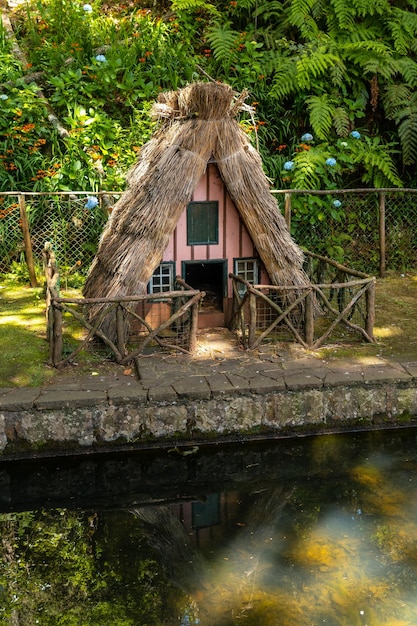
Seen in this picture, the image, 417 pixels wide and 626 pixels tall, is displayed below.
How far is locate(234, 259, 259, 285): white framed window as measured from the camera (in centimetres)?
933

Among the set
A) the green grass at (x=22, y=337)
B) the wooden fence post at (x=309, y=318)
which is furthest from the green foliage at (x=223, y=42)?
the wooden fence post at (x=309, y=318)

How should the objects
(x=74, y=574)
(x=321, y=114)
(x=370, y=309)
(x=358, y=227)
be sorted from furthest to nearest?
(x=358, y=227), (x=321, y=114), (x=370, y=309), (x=74, y=574)

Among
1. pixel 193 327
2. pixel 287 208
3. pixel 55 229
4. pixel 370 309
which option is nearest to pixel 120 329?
pixel 193 327

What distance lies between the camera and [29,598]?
→ 5.56 metres

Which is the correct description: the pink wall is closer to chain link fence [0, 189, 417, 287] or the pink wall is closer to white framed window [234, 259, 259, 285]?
white framed window [234, 259, 259, 285]

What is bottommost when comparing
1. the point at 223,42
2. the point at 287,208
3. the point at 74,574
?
the point at 74,574

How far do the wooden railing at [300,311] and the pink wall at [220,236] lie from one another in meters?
0.34

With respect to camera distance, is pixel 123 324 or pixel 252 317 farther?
pixel 252 317

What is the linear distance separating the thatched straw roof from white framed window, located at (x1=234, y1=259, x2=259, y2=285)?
41 centimetres

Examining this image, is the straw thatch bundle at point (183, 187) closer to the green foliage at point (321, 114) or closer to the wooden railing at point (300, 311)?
the wooden railing at point (300, 311)

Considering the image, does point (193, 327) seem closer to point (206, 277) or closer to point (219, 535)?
point (219, 535)

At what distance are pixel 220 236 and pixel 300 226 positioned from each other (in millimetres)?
3783

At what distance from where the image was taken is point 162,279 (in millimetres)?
9148

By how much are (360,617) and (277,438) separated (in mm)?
2686
